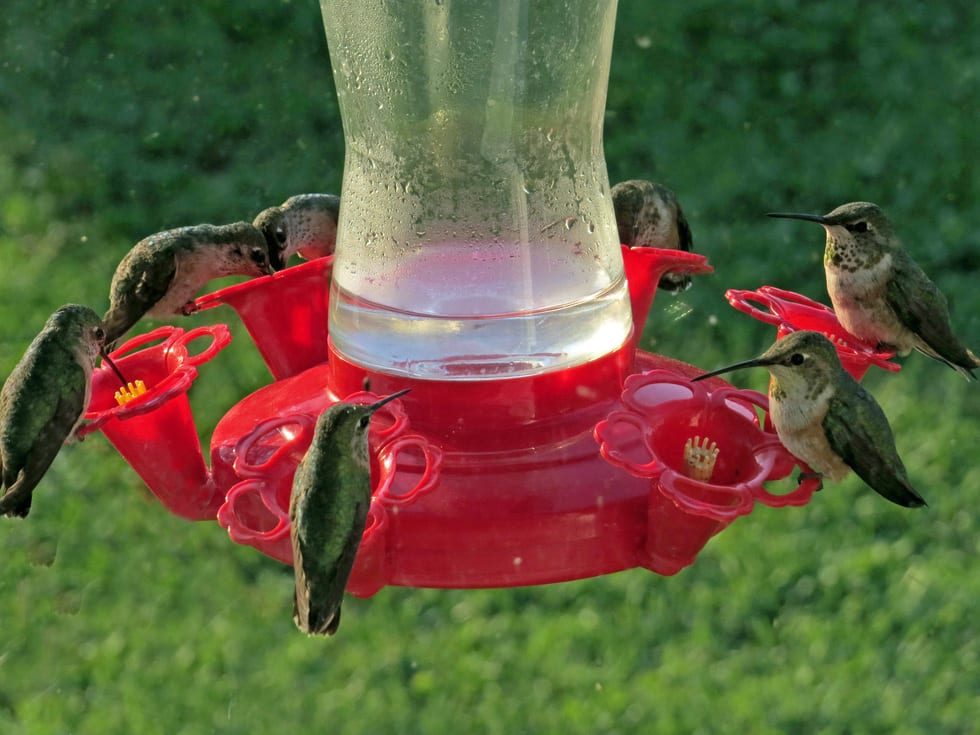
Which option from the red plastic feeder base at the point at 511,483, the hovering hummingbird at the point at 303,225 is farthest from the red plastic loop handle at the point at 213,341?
the hovering hummingbird at the point at 303,225

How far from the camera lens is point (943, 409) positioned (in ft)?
20.4

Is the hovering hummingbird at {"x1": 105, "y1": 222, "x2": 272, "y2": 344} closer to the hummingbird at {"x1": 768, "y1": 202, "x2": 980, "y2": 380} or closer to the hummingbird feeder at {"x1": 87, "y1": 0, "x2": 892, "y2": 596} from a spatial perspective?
the hummingbird feeder at {"x1": 87, "y1": 0, "x2": 892, "y2": 596}

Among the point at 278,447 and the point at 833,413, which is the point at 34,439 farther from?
the point at 833,413

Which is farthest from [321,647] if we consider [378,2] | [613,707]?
[378,2]

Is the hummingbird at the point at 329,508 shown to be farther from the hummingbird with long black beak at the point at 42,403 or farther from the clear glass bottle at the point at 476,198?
the hummingbird with long black beak at the point at 42,403

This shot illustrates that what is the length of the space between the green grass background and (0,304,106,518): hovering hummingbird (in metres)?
0.26

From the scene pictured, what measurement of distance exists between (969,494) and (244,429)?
376cm

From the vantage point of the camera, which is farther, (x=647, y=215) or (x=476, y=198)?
(x=647, y=215)

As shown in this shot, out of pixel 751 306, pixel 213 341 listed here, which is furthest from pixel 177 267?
pixel 751 306

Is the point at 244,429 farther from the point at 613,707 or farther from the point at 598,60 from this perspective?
the point at 613,707

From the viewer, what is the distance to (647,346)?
6691 mm

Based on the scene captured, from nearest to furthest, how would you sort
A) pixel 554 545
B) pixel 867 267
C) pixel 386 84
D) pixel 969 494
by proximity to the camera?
pixel 554 545 → pixel 386 84 → pixel 867 267 → pixel 969 494

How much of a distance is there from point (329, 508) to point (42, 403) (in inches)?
33.3

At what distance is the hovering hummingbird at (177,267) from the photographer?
3.75 metres
